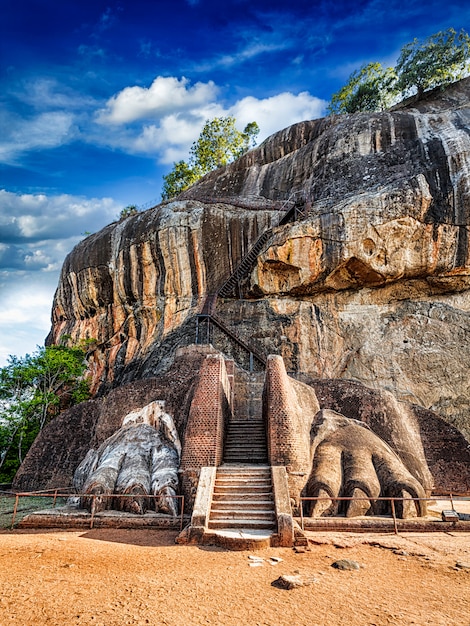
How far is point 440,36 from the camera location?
33.5 metres

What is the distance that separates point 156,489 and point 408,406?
8.27 m

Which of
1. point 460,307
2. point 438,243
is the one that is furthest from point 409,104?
point 460,307

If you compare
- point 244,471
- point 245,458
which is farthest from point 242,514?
point 245,458

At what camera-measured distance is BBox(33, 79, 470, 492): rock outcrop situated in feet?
71.1

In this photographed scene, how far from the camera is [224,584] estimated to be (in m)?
5.00

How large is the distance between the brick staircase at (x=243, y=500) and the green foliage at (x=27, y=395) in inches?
555

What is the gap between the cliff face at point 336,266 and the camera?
2167cm

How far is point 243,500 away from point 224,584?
130 inches

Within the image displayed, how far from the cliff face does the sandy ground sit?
1494 centimetres

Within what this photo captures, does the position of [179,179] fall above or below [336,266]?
above

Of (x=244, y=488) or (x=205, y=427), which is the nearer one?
(x=244, y=488)

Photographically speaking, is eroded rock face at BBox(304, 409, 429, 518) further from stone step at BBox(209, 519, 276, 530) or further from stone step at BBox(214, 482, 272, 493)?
stone step at BBox(209, 519, 276, 530)

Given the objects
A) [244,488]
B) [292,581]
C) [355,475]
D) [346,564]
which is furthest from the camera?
[355,475]

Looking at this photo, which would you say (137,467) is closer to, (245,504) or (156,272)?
(245,504)
